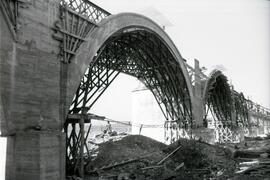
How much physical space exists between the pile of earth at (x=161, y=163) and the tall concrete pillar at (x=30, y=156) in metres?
3.06

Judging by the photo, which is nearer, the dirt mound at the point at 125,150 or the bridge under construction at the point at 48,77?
the bridge under construction at the point at 48,77

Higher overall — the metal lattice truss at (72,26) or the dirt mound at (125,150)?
the metal lattice truss at (72,26)

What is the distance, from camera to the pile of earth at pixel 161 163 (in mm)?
11062

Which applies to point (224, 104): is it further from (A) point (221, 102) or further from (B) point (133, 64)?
(B) point (133, 64)

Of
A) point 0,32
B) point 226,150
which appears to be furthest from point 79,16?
Result: point 226,150

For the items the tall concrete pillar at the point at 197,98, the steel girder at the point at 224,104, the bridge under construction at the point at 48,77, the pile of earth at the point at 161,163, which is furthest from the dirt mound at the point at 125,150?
the steel girder at the point at 224,104

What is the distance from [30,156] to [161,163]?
272 inches

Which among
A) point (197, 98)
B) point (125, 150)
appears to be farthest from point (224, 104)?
point (125, 150)

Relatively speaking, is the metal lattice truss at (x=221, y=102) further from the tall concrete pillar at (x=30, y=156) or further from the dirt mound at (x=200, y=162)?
the tall concrete pillar at (x=30, y=156)

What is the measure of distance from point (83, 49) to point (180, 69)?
13.1 m

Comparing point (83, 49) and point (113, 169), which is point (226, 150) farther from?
point (83, 49)

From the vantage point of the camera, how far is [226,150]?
1625cm

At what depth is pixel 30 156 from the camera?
7.82m

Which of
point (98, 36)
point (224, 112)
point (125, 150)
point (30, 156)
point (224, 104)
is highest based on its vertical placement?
point (98, 36)
